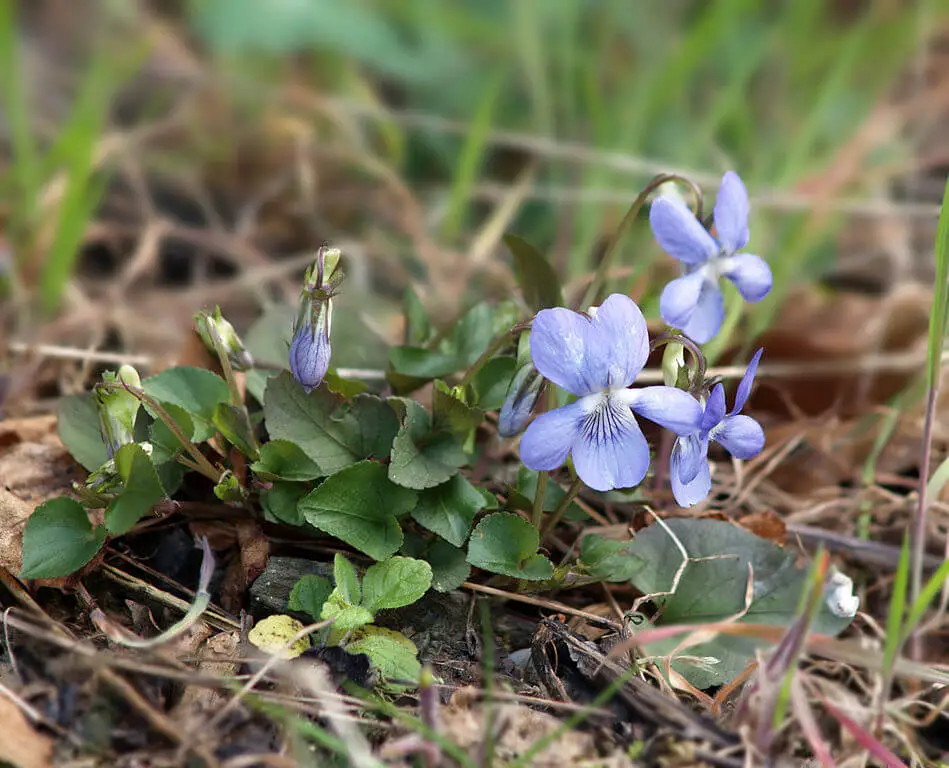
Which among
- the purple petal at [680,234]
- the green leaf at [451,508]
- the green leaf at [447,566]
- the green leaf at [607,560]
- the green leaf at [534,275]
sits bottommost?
the green leaf at [607,560]

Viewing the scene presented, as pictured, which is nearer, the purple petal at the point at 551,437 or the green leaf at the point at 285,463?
the purple petal at the point at 551,437

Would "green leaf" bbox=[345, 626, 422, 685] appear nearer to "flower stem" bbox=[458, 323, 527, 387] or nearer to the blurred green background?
"flower stem" bbox=[458, 323, 527, 387]

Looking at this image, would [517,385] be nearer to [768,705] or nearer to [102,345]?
[768,705]

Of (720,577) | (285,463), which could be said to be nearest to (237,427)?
(285,463)

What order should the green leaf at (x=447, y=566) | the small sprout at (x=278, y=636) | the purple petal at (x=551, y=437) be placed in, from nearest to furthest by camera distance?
1. the purple petal at (x=551, y=437)
2. the small sprout at (x=278, y=636)
3. the green leaf at (x=447, y=566)

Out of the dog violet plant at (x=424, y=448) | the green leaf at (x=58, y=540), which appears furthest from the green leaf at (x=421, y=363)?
the green leaf at (x=58, y=540)

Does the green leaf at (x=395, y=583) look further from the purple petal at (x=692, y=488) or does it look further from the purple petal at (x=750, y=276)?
the purple petal at (x=750, y=276)

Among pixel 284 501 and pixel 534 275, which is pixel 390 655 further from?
pixel 534 275
